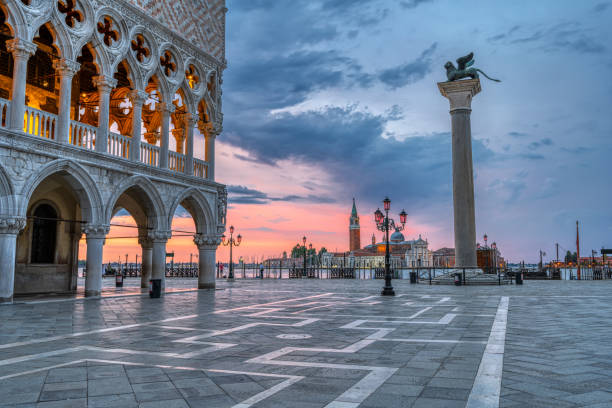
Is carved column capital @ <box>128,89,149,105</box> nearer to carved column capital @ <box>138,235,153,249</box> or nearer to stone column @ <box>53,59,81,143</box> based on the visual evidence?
stone column @ <box>53,59,81,143</box>

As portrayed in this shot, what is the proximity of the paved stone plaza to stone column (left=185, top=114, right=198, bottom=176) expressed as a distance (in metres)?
11.2

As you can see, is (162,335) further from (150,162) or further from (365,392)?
(150,162)

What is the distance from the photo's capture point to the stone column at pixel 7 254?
46.4ft

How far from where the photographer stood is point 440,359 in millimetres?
6598

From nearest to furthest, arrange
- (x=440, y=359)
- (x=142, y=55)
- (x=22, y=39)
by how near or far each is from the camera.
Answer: (x=440, y=359) → (x=22, y=39) → (x=142, y=55)

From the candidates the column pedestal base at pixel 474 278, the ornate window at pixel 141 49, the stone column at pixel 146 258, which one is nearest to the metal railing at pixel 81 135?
the ornate window at pixel 141 49

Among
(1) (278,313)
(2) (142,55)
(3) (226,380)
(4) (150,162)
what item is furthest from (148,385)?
(2) (142,55)

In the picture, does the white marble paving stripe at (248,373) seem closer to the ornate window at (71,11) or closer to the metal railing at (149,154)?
the metal railing at (149,154)

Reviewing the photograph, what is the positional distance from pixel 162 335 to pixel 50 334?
83.5 inches

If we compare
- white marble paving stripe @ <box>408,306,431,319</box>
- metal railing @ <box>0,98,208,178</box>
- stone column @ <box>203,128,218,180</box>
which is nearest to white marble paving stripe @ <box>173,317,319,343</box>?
white marble paving stripe @ <box>408,306,431,319</box>

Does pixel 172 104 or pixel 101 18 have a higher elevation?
pixel 101 18

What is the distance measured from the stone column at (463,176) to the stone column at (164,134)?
1728cm

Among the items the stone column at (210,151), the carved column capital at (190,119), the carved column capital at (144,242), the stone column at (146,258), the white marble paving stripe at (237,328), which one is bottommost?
the white marble paving stripe at (237,328)

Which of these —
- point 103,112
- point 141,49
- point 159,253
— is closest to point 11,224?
point 103,112
